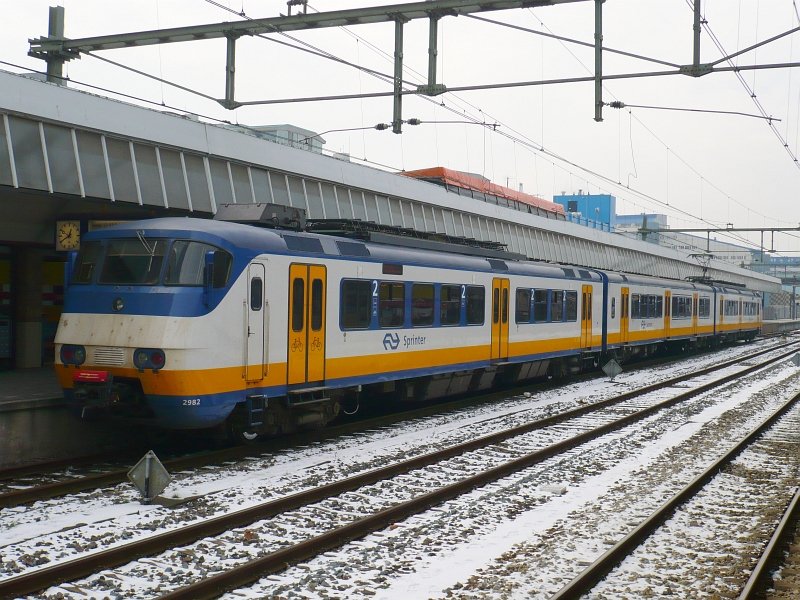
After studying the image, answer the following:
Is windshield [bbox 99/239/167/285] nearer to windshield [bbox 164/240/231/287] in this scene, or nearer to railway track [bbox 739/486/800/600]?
windshield [bbox 164/240/231/287]

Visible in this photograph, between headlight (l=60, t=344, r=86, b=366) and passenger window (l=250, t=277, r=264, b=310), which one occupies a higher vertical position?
passenger window (l=250, t=277, r=264, b=310)

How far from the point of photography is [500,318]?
18.9 m

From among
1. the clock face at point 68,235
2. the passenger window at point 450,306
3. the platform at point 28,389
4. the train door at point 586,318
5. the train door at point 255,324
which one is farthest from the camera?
the train door at point 586,318

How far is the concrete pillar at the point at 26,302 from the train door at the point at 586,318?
1413cm

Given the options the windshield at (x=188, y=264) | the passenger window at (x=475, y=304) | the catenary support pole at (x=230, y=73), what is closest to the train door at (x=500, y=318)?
the passenger window at (x=475, y=304)

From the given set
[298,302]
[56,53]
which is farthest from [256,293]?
[56,53]

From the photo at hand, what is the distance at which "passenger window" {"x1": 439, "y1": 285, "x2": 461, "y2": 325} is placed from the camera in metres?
16.5

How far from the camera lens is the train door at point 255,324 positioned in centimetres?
1152

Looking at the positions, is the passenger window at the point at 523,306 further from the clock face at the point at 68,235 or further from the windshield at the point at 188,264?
the windshield at the point at 188,264

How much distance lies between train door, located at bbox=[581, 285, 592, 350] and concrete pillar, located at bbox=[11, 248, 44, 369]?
1413cm

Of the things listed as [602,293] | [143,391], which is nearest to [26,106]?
[143,391]

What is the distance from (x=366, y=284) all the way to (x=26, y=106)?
5.71 metres

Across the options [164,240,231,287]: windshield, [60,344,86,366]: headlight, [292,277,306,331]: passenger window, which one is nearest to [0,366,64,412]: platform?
[60,344,86,366]: headlight

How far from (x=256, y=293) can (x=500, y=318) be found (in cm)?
837
